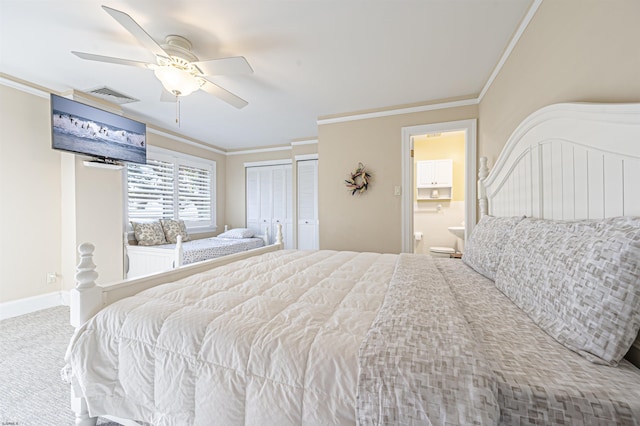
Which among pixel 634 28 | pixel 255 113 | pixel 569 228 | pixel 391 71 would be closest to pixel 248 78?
pixel 255 113

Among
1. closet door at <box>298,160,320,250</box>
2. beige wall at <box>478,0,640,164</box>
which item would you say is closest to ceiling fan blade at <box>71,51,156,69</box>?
beige wall at <box>478,0,640,164</box>

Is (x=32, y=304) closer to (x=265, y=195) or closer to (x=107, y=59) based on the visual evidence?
(x=107, y=59)

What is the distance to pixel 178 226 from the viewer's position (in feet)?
13.6

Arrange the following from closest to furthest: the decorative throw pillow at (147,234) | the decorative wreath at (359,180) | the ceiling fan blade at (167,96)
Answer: the ceiling fan blade at (167,96)
the decorative wreath at (359,180)
the decorative throw pillow at (147,234)

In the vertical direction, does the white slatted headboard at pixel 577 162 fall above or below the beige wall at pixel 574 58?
below

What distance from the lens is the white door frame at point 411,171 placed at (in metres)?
2.88

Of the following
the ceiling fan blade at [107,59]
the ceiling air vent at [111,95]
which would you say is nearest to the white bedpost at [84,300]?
the ceiling fan blade at [107,59]

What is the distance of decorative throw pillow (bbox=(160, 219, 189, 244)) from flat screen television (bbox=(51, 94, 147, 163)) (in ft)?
Answer: 3.75

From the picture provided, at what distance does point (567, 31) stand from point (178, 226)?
4.94m

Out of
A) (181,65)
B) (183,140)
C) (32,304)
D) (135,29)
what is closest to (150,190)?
(183,140)

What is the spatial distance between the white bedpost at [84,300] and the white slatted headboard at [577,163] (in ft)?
6.63

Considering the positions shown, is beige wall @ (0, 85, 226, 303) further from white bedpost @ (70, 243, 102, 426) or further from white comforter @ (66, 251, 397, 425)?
white comforter @ (66, 251, 397, 425)

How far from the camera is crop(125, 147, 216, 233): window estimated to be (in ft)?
12.3

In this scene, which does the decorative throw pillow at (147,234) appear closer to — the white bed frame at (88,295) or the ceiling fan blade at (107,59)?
the ceiling fan blade at (107,59)
